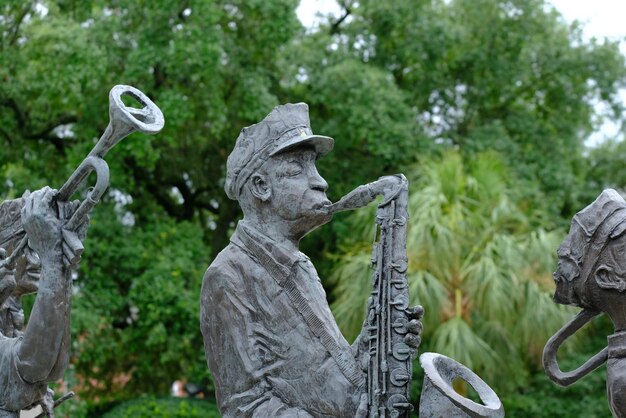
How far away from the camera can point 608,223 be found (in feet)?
24.4

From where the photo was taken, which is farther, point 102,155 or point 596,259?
point 102,155

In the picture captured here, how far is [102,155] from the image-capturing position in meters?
7.54

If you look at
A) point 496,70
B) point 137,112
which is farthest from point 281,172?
point 496,70

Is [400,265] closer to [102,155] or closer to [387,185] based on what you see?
[387,185]

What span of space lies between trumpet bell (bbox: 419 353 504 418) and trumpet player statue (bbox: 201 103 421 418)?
21 cm

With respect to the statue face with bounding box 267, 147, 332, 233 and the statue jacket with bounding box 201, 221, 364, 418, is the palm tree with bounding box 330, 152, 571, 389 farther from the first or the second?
the statue jacket with bounding box 201, 221, 364, 418

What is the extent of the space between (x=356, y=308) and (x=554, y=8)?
28.8ft

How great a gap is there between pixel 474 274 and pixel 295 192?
12.0 metres

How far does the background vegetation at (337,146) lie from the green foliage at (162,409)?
0.65 ft

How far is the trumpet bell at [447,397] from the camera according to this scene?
22.9ft

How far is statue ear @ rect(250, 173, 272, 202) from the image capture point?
7789 millimetres

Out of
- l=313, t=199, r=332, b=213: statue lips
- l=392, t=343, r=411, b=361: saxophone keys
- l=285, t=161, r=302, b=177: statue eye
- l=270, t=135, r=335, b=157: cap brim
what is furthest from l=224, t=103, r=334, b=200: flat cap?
→ l=392, t=343, r=411, b=361: saxophone keys

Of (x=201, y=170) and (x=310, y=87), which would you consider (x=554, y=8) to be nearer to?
(x=310, y=87)

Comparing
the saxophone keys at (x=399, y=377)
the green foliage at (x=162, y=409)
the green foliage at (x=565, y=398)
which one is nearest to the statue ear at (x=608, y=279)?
the saxophone keys at (x=399, y=377)
